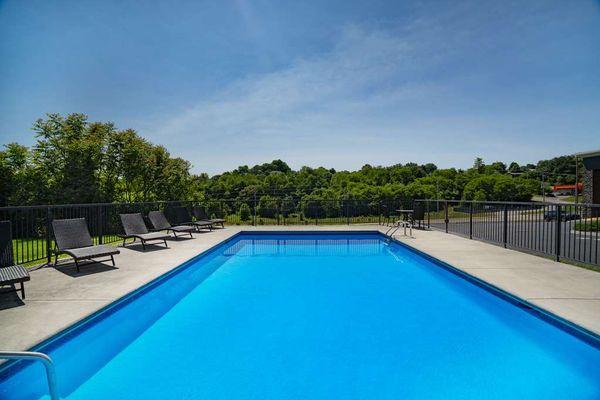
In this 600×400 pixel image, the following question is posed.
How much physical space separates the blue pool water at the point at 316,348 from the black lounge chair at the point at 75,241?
1.22m

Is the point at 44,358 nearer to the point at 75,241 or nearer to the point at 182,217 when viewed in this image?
the point at 75,241

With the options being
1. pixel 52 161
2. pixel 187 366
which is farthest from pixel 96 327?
pixel 52 161

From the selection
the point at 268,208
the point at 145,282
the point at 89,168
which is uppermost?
the point at 89,168

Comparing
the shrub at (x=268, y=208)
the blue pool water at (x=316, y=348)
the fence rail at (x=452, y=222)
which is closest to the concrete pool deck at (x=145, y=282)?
the blue pool water at (x=316, y=348)

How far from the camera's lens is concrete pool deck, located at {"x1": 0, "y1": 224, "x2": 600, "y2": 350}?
9.86 feet

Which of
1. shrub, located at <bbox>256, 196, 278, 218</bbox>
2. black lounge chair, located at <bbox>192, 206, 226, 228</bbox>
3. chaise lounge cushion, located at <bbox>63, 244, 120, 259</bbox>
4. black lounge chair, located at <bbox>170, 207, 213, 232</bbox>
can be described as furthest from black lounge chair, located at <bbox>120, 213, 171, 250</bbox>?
shrub, located at <bbox>256, 196, 278, 218</bbox>

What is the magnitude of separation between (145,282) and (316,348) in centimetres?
264

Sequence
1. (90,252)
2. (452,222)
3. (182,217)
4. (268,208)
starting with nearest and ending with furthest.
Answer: (90,252) < (182,217) < (452,222) < (268,208)

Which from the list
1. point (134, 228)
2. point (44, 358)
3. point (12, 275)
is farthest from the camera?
point (134, 228)

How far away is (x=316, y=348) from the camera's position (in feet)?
10.4

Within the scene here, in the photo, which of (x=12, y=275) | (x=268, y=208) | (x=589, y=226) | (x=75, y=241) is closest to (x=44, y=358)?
(x=12, y=275)

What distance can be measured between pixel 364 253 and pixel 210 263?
3739 mm

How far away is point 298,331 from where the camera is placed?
3584mm

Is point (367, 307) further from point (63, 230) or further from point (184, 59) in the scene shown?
point (184, 59)
